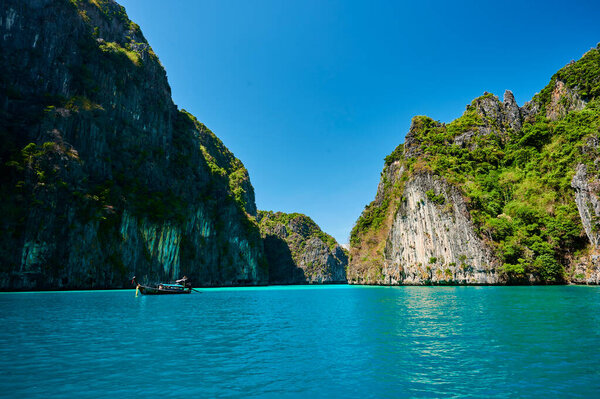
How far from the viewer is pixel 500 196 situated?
6906 centimetres

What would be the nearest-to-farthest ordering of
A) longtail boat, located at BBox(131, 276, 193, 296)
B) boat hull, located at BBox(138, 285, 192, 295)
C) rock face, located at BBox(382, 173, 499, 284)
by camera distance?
boat hull, located at BBox(138, 285, 192, 295) → longtail boat, located at BBox(131, 276, 193, 296) → rock face, located at BBox(382, 173, 499, 284)

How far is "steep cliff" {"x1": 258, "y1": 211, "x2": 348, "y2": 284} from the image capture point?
170 metres

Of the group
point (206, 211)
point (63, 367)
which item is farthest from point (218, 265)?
point (63, 367)

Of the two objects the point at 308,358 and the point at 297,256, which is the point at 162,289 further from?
the point at 297,256

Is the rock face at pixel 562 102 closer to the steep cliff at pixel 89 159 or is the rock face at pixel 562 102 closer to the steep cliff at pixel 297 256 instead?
the steep cliff at pixel 89 159

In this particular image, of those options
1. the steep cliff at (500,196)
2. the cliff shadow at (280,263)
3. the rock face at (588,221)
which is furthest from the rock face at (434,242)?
the cliff shadow at (280,263)

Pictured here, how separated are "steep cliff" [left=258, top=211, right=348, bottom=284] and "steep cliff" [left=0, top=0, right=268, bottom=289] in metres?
72.0

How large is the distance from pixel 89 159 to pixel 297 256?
442ft

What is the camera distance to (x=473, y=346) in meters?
12.9

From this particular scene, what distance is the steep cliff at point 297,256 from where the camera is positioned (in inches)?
6688

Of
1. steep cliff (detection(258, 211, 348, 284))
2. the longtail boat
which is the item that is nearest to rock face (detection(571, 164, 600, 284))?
the longtail boat

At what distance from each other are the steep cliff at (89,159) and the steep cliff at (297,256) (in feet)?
236

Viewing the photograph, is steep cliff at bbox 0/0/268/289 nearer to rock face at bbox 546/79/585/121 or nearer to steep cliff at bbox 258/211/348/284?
steep cliff at bbox 258/211/348/284

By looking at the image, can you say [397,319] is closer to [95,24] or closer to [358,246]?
[358,246]
